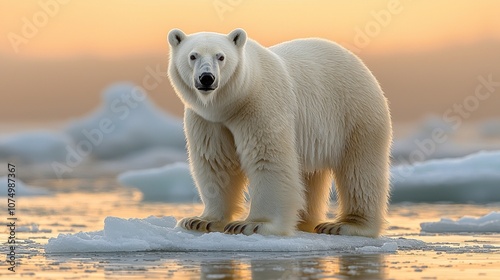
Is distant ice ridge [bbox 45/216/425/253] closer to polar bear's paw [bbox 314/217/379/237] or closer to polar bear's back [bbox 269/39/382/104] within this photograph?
polar bear's paw [bbox 314/217/379/237]

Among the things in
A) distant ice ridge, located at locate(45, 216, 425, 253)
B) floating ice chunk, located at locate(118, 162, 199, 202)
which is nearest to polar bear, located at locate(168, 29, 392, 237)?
distant ice ridge, located at locate(45, 216, 425, 253)

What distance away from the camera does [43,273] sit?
6.87 metres

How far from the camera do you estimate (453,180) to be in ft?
62.0

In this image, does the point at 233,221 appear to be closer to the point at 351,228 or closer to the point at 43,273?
the point at 351,228

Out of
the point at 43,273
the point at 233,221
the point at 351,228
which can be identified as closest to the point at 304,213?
the point at 351,228

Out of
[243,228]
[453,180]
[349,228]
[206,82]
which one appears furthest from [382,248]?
[453,180]

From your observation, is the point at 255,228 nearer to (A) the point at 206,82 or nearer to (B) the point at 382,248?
(B) the point at 382,248

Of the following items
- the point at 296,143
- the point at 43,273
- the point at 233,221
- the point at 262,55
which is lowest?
the point at 43,273

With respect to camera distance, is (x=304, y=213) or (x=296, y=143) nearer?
(x=296, y=143)

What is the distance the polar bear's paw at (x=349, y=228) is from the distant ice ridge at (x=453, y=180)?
910 centimetres

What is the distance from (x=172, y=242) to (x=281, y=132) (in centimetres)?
136

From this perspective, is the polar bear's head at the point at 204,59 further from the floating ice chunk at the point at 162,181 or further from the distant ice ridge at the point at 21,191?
the distant ice ridge at the point at 21,191

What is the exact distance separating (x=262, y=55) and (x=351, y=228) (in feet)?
6.00

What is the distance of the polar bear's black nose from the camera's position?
8.06 metres
